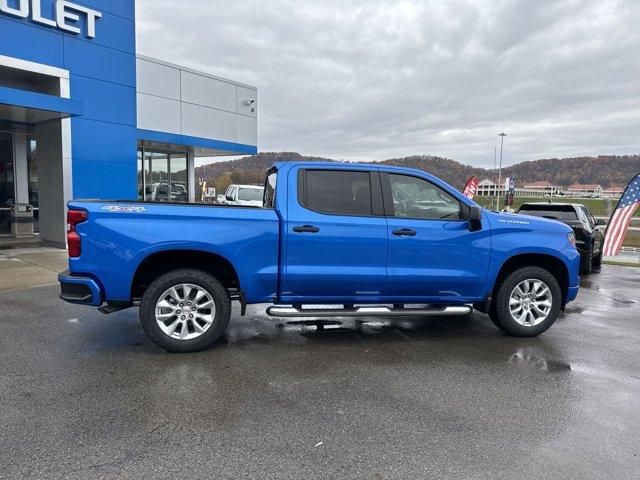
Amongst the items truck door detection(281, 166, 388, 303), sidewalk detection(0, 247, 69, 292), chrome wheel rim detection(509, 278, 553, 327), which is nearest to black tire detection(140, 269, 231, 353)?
truck door detection(281, 166, 388, 303)

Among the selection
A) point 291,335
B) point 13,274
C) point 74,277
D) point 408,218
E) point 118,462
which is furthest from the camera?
point 13,274

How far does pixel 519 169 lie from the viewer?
10050cm

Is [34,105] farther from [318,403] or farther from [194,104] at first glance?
[318,403]

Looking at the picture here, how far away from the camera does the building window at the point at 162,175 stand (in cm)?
2020

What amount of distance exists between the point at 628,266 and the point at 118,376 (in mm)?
14959

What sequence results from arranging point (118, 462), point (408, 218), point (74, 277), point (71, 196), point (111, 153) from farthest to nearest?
point (111, 153) → point (71, 196) → point (408, 218) → point (74, 277) → point (118, 462)

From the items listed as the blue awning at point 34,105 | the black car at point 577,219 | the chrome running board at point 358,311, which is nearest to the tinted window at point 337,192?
the chrome running board at point 358,311

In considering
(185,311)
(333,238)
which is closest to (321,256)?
(333,238)

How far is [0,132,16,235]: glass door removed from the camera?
49.9 feet

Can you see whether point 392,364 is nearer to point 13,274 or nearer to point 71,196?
point 13,274

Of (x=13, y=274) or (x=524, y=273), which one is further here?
(x=13, y=274)

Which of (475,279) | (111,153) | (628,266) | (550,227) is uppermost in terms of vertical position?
(111,153)

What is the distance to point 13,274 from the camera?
9.24 meters

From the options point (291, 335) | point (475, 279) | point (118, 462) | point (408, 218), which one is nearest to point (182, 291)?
point (291, 335)
